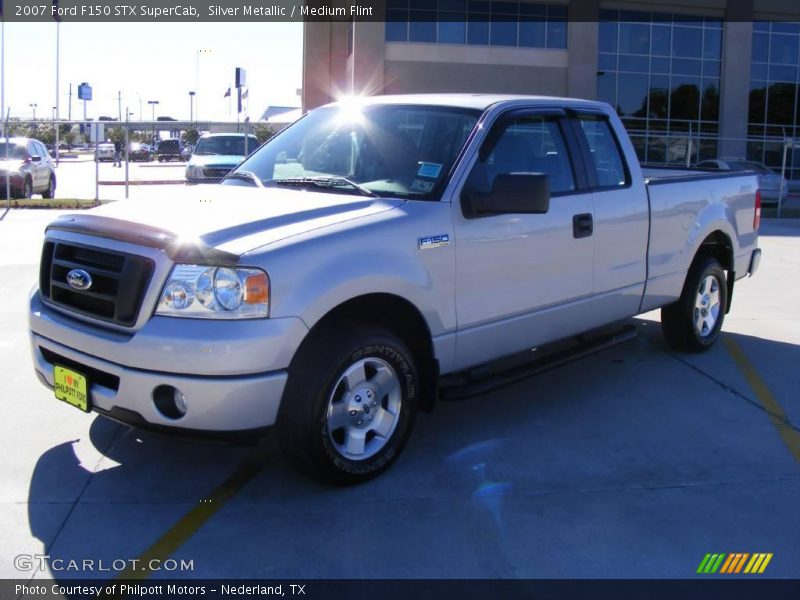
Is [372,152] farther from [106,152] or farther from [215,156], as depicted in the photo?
[106,152]

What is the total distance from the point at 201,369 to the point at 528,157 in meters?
2.61

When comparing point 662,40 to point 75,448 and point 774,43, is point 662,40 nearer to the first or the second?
point 774,43

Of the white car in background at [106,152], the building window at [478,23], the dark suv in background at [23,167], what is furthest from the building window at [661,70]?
the white car in background at [106,152]

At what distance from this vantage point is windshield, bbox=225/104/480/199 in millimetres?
4980

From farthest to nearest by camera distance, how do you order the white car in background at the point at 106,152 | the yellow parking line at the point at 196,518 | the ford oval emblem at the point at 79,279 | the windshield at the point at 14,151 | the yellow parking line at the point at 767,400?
the white car in background at the point at 106,152 → the windshield at the point at 14,151 → the yellow parking line at the point at 767,400 → the ford oval emblem at the point at 79,279 → the yellow parking line at the point at 196,518

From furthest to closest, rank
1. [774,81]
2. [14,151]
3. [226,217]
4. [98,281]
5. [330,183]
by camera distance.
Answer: [774,81], [14,151], [330,183], [226,217], [98,281]

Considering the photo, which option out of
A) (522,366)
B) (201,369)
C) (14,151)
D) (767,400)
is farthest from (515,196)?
(14,151)

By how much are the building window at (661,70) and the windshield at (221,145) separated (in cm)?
1780

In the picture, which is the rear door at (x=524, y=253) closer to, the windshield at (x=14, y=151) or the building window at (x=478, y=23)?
the windshield at (x=14, y=151)

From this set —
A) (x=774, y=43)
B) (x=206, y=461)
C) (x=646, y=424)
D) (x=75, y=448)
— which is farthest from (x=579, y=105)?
(x=774, y=43)

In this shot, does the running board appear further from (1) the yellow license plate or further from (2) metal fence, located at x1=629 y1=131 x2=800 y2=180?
(2) metal fence, located at x1=629 y1=131 x2=800 y2=180

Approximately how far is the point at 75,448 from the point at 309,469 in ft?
5.13

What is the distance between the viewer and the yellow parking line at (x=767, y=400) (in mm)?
5344

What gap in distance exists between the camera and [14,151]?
2181 cm
